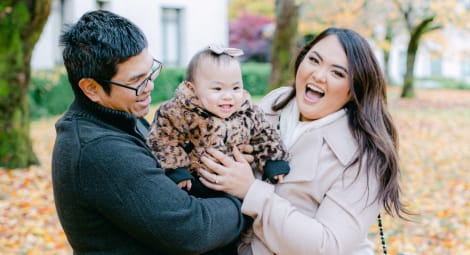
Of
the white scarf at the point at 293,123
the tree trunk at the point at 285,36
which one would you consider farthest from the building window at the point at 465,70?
the white scarf at the point at 293,123

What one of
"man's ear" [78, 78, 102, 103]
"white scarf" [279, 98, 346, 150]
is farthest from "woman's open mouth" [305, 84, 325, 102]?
"man's ear" [78, 78, 102, 103]

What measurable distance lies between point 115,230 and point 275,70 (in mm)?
8590

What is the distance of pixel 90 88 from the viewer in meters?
2.27

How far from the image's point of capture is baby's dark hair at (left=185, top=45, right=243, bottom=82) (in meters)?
2.48

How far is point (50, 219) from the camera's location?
6707 millimetres

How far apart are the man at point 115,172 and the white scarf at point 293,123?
51 cm

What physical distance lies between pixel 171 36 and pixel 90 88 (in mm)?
22083

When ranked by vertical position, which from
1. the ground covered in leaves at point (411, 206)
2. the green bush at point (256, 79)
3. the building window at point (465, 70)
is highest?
the ground covered in leaves at point (411, 206)

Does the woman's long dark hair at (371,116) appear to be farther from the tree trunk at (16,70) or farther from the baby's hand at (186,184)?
the tree trunk at (16,70)

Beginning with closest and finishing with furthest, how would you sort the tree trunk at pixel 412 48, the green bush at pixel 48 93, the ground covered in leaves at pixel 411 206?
the ground covered in leaves at pixel 411 206 → the green bush at pixel 48 93 → the tree trunk at pixel 412 48

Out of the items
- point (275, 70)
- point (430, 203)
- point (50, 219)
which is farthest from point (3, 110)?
point (430, 203)

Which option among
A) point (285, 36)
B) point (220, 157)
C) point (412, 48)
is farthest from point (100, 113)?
point (412, 48)

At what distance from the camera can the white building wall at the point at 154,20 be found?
774 inches

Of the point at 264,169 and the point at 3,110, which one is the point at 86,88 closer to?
the point at 264,169
